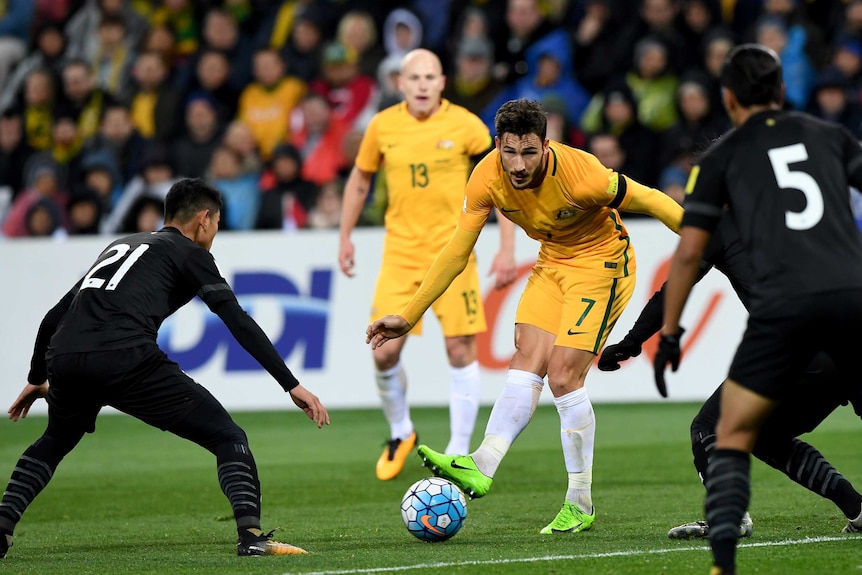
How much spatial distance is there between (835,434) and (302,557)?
22.1 feet

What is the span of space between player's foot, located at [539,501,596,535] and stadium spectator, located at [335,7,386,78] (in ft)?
36.3

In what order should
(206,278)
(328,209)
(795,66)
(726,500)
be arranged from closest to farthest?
(726,500), (206,278), (328,209), (795,66)

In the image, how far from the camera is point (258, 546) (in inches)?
268

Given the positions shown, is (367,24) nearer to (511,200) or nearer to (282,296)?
(282,296)

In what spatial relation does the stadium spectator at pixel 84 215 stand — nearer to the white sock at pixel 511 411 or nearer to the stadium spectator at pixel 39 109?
the stadium spectator at pixel 39 109

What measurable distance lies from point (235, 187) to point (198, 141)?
1.16 meters

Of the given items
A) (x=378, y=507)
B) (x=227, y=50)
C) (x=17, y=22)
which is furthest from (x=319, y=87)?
(x=378, y=507)

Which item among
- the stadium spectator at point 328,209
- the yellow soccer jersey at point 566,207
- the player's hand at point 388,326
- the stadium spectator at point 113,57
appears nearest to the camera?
the player's hand at point 388,326

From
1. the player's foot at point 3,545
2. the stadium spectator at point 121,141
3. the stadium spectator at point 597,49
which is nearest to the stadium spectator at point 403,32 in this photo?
the stadium spectator at point 597,49

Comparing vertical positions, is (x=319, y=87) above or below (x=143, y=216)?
above

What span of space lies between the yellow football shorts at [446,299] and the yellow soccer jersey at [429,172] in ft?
0.55

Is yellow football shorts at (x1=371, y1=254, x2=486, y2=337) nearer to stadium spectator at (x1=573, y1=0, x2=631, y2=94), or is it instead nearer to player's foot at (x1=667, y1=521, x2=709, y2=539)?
player's foot at (x1=667, y1=521, x2=709, y2=539)

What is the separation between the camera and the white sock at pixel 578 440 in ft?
25.4

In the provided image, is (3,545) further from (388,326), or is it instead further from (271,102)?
(271,102)
